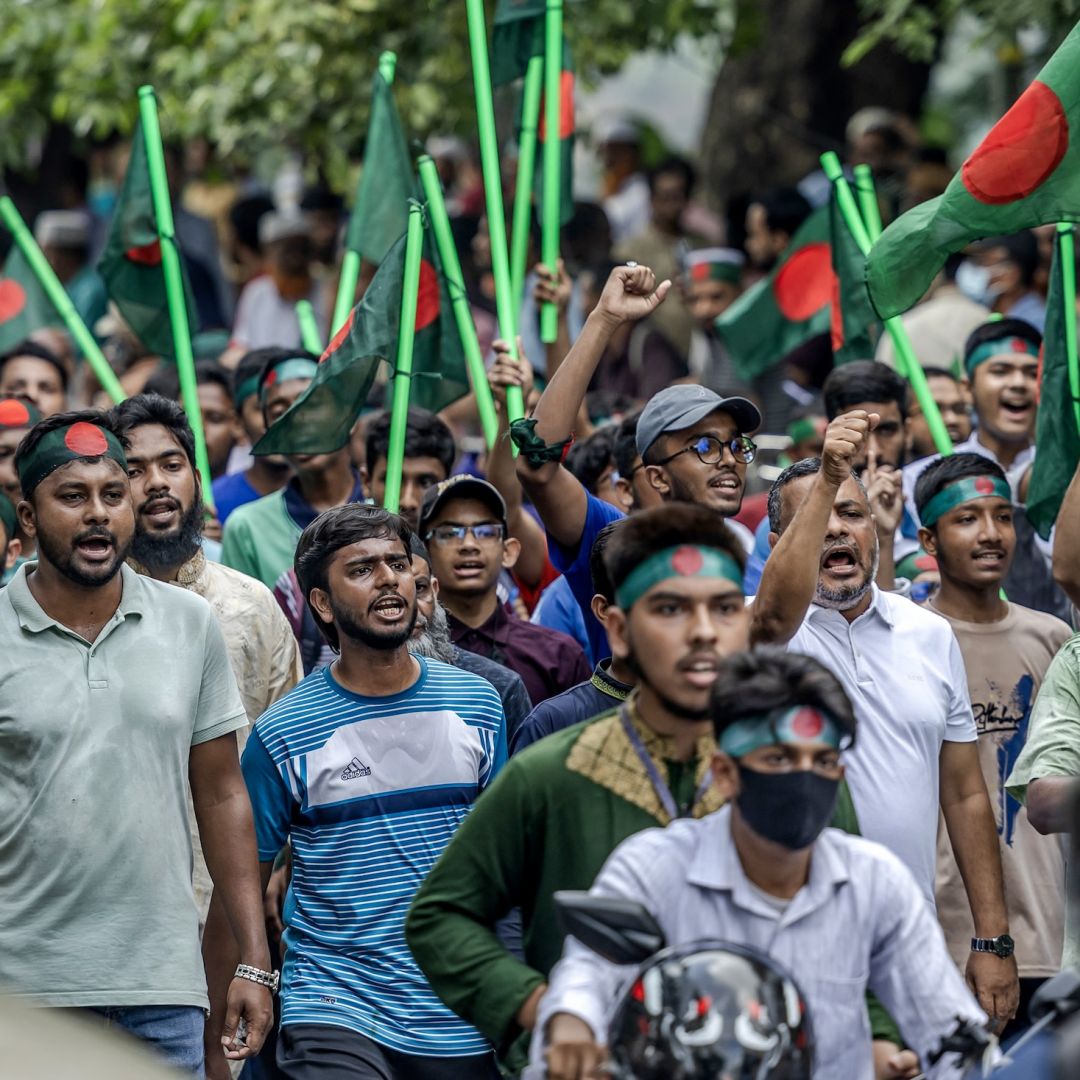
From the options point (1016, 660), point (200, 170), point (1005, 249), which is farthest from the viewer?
point (200, 170)

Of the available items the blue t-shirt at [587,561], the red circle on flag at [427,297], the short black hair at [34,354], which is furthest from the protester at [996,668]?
the short black hair at [34,354]

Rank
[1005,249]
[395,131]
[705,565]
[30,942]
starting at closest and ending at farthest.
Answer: [705,565] → [30,942] → [395,131] → [1005,249]

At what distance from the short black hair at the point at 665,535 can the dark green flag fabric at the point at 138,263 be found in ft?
16.5

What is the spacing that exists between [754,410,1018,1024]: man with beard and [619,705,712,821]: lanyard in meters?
1.34

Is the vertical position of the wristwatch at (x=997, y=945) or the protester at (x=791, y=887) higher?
the protester at (x=791, y=887)

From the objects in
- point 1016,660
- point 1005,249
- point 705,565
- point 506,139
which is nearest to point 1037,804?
point 1016,660

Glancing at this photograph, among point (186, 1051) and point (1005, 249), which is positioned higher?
point (1005, 249)

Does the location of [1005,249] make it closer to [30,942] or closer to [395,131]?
[395,131]

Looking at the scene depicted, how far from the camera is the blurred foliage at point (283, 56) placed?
12852 millimetres

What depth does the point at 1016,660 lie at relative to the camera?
7.37 meters

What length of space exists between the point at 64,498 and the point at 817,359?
19.8 ft

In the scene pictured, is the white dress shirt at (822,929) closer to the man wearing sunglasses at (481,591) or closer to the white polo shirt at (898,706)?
the white polo shirt at (898,706)

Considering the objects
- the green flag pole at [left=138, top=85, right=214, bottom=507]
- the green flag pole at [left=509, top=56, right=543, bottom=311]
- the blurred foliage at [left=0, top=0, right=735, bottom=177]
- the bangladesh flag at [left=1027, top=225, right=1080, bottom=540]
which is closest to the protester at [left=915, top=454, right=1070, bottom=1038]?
the bangladesh flag at [left=1027, top=225, right=1080, bottom=540]

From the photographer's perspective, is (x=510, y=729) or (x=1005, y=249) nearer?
(x=510, y=729)
